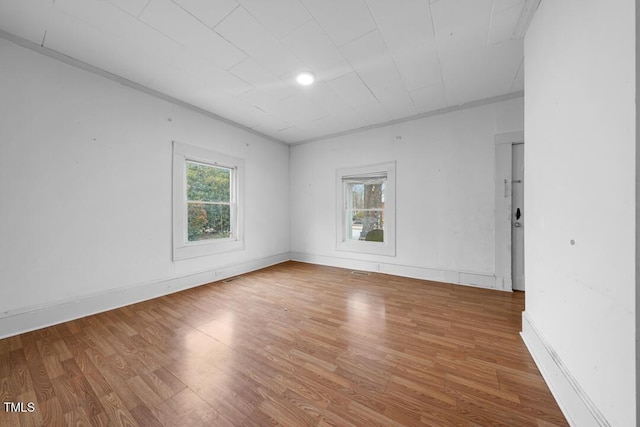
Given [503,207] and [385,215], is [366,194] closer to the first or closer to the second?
[385,215]

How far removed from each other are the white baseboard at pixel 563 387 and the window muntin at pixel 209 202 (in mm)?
4022

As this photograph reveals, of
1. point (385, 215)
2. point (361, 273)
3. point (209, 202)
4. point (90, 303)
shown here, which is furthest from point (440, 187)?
point (90, 303)

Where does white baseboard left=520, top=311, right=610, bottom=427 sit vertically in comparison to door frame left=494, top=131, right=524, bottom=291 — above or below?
below

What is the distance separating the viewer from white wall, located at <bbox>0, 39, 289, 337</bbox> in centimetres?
205

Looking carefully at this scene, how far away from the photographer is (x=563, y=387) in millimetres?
1241

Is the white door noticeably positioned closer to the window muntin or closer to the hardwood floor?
the hardwood floor

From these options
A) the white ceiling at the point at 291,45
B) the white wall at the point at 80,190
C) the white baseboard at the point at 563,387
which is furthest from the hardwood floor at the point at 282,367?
the white ceiling at the point at 291,45

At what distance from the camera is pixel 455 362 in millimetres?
1658

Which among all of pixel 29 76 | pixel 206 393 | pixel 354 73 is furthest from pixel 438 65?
pixel 29 76

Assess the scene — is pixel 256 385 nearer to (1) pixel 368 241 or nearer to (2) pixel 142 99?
(1) pixel 368 241

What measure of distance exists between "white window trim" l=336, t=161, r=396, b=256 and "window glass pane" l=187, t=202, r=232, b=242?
2.13 meters

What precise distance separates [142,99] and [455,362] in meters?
4.36

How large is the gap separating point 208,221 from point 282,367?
280 centimetres

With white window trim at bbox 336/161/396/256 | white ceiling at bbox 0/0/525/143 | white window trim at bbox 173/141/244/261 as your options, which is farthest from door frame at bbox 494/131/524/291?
white window trim at bbox 173/141/244/261
